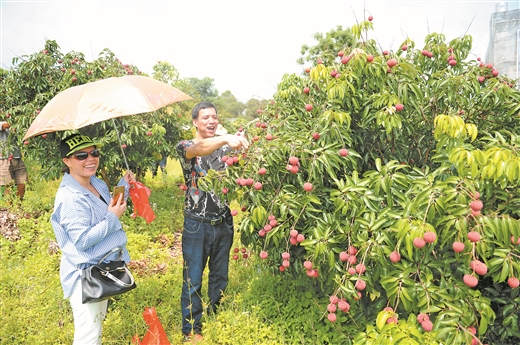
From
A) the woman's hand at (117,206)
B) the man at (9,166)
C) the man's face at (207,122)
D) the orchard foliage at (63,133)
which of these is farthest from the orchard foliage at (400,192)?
the man at (9,166)

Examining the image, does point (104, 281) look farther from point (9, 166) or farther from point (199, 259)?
point (9, 166)

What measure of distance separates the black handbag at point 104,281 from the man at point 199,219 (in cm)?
55

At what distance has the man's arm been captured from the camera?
209 centimetres

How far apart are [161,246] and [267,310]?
2281 millimetres

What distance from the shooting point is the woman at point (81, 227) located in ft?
6.38

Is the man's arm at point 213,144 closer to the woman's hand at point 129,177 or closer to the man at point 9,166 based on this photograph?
the woman's hand at point 129,177

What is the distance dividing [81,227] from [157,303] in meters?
1.68

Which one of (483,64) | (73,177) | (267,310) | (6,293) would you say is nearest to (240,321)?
(267,310)

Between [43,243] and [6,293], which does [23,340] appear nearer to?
[6,293]

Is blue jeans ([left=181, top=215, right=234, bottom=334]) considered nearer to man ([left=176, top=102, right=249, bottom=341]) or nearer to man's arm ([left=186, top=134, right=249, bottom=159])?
man ([left=176, top=102, right=249, bottom=341])

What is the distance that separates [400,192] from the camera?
1.80 meters

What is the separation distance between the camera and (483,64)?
7.80ft

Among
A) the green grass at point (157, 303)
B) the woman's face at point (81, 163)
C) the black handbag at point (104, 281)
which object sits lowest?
the green grass at point (157, 303)

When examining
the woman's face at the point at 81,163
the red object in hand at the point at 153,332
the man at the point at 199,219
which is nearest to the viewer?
the woman's face at the point at 81,163
